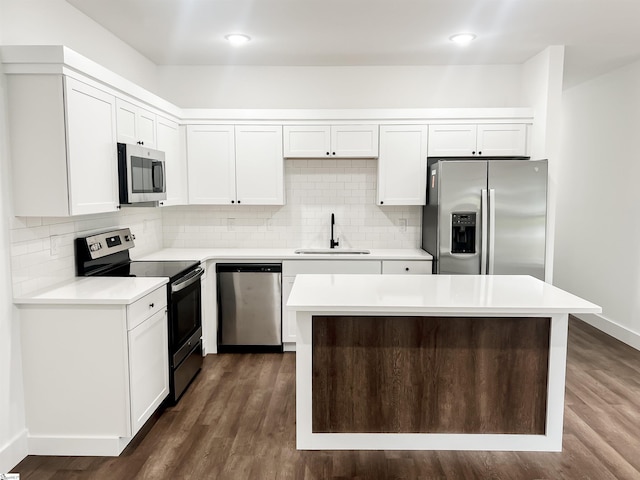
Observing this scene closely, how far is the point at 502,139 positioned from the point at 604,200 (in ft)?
5.15

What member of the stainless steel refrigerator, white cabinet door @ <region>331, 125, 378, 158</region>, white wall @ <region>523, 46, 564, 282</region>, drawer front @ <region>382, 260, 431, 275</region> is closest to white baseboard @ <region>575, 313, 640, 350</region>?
white wall @ <region>523, 46, 564, 282</region>

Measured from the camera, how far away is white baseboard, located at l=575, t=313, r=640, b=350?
4626 mm

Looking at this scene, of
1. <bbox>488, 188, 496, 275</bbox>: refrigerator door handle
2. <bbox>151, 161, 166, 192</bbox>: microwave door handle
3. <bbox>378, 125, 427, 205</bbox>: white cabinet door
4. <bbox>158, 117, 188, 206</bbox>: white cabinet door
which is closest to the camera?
<bbox>151, 161, 166, 192</bbox>: microwave door handle

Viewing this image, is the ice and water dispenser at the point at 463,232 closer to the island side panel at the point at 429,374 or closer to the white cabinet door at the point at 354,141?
the white cabinet door at the point at 354,141

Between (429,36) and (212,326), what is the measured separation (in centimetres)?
314

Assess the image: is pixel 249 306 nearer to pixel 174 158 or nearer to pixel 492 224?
pixel 174 158

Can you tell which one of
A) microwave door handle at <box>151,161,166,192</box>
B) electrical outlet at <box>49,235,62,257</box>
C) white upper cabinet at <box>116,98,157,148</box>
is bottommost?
electrical outlet at <box>49,235,62,257</box>

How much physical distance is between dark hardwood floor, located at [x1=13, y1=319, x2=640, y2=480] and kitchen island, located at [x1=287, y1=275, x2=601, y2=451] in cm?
10

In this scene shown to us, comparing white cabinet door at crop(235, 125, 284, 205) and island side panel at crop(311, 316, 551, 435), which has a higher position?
white cabinet door at crop(235, 125, 284, 205)

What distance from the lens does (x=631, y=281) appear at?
15.5 ft

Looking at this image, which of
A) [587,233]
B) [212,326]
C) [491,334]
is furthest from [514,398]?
[587,233]

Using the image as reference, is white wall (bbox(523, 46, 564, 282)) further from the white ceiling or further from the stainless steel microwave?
the stainless steel microwave

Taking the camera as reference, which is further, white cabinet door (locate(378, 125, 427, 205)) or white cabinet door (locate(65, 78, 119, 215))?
white cabinet door (locate(378, 125, 427, 205))

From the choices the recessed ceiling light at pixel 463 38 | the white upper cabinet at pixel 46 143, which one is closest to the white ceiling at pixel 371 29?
the recessed ceiling light at pixel 463 38
